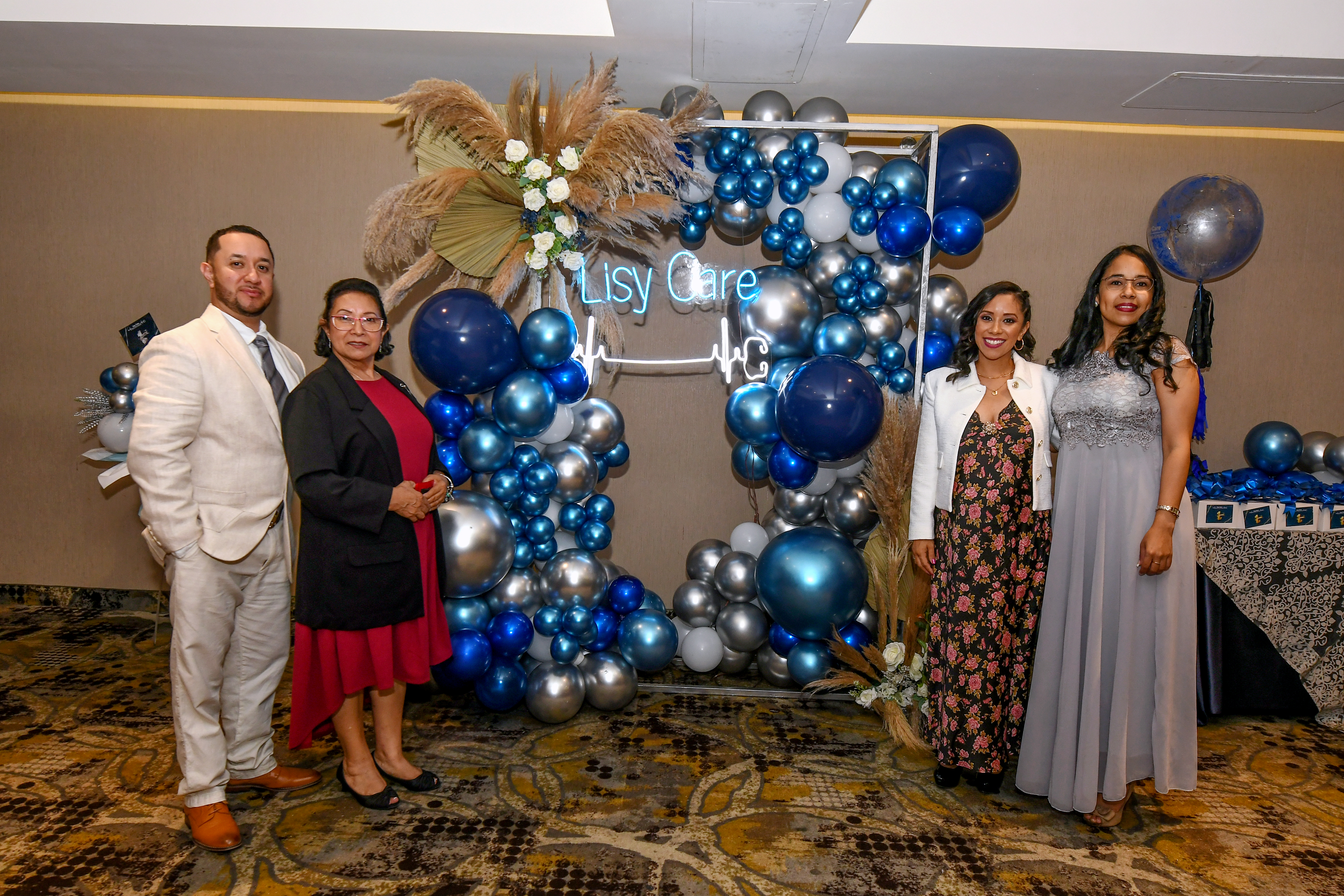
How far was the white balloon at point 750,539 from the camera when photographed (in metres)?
3.69

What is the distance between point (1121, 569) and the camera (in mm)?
2561

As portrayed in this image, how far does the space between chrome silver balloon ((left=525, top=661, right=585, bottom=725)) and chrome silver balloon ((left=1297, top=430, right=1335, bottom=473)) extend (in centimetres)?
378

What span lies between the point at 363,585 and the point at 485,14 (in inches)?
97.9

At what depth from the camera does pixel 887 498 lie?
3201 mm

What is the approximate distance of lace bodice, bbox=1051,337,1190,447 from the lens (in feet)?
8.34

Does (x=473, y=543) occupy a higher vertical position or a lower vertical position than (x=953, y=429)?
lower

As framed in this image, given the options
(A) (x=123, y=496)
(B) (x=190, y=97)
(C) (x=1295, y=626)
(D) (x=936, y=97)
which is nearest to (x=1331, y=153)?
(D) (x=936, y=97)

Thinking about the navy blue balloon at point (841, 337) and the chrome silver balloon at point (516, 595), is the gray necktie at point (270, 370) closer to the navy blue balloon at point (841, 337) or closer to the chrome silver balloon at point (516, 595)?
the chrome silver balloon at point (516, 595)

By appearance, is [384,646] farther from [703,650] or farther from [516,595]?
[703,650]

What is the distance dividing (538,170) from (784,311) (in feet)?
3.84

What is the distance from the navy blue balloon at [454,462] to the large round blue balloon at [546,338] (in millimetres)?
→ 491

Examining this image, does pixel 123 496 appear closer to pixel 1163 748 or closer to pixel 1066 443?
pixel 1066 443

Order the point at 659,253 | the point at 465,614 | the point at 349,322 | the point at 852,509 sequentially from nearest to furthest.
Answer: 1. the point at 349,322
2. the point at 465,614
3. the point at 852,509
4. the point at 659,253
